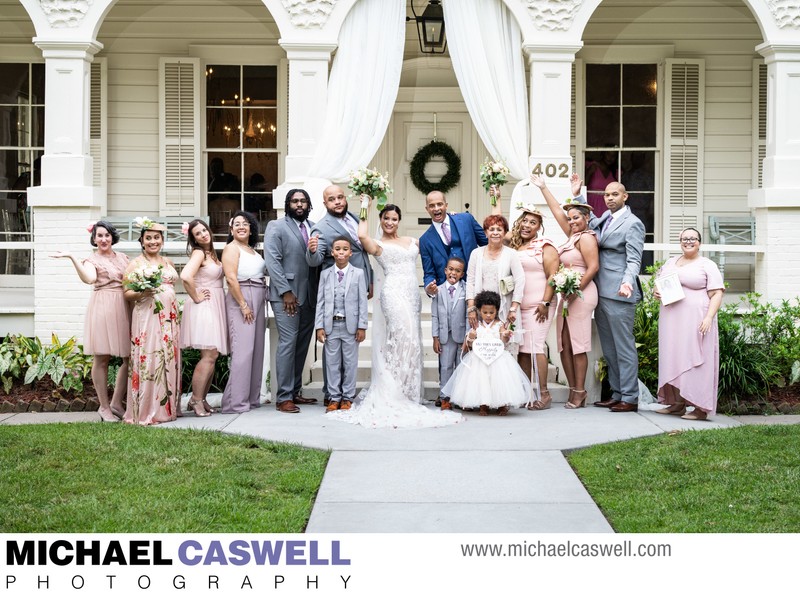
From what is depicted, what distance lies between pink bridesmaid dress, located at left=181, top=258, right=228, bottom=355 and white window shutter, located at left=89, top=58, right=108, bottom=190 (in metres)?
4.78

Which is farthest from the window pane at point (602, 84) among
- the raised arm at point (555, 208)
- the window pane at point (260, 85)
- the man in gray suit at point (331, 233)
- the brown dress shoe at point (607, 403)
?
the man in gray suit at point (331, 233)

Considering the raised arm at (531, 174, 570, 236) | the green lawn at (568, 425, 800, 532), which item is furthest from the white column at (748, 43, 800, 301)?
the green lawn at (568, 425, 800, 532)

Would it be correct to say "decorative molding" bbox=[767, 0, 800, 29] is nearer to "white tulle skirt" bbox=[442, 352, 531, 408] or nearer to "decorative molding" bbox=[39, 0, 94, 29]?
"white tulle skirt" bbox=[442, 352, 531, 408]

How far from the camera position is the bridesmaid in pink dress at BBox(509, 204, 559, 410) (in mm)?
9422

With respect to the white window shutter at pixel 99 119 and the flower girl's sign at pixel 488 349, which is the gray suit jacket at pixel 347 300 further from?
the white window shutter at pixel 99 119

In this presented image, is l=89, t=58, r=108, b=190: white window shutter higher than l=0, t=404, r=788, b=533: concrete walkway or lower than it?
higher

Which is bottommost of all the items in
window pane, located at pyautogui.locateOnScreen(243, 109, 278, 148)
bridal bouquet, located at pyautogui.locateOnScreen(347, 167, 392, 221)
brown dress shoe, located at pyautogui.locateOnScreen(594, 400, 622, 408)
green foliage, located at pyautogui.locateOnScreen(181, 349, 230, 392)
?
brown dress shoe, located at pyautogui.locateOnScreen(594, 400, 622, 408)

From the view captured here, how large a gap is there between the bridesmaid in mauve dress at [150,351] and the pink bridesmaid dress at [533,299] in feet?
9.80

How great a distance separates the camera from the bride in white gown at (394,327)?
361 inches

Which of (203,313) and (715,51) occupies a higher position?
(715,51)

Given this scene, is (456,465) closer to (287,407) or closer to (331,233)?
(287,407)

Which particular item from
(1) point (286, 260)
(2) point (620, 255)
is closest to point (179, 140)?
A: (1) point (286, 260)

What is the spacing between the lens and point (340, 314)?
9.20 m

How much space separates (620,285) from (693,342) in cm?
82
